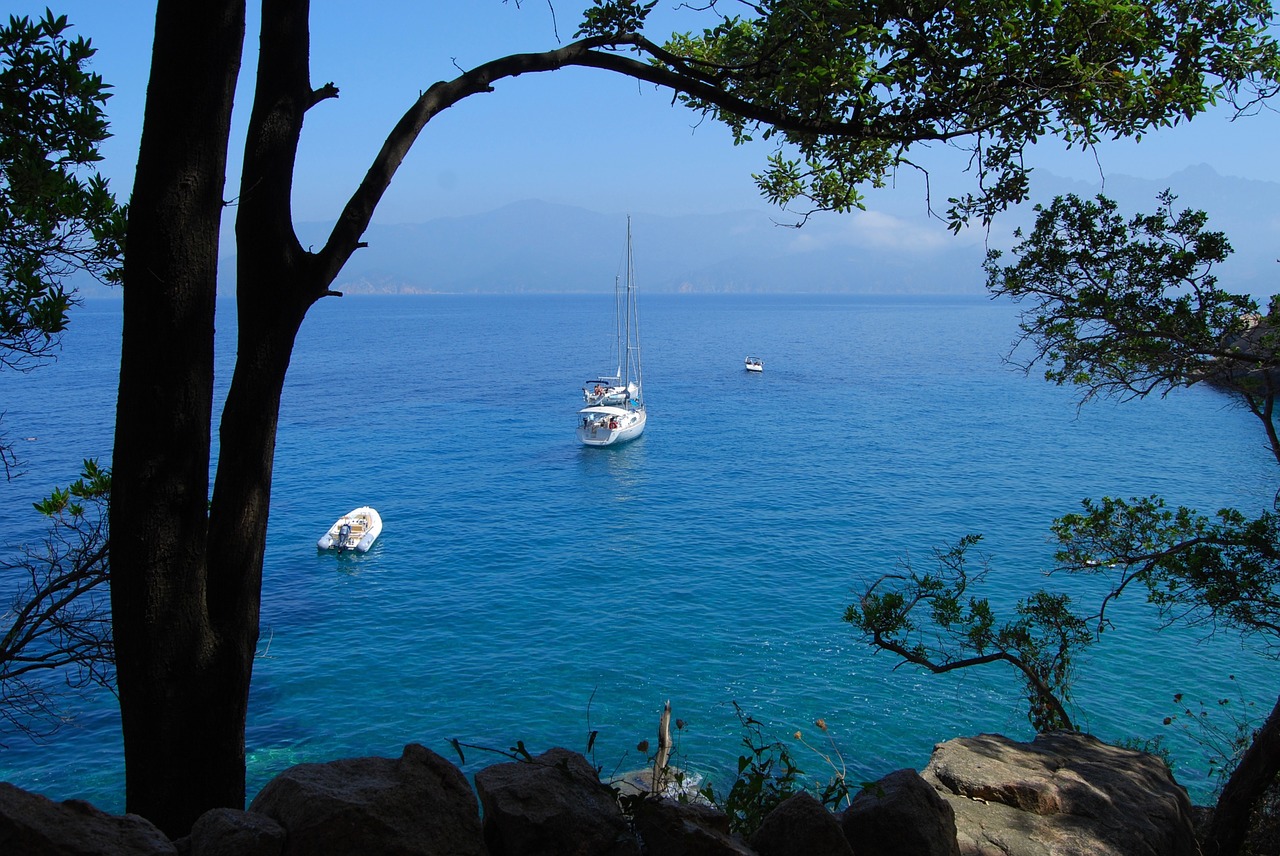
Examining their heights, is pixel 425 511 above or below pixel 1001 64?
below

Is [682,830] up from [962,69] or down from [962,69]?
down

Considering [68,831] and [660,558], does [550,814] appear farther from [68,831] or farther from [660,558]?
[660,558]


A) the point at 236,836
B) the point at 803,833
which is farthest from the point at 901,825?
the point at 236,836

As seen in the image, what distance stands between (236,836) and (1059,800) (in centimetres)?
488

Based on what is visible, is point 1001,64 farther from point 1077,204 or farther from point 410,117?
point 1077,204

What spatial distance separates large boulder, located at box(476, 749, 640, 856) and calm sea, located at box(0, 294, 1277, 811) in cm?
278

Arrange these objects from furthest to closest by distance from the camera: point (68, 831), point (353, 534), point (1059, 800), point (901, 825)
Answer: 1. point (353, 534)
2. point (1059, 800)
3. point (901, 825)
4. point (68, 831)

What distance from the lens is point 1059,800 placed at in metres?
5.52

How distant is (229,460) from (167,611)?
27.3 inches

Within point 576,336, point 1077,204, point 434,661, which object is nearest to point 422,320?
point 576,336

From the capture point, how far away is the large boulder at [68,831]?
104 inches

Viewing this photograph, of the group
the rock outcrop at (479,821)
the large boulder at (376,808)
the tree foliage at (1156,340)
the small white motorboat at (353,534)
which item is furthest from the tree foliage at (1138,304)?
the small white motorboat at (353,534)

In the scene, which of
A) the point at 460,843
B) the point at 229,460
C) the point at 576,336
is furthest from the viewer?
the point at 576,336

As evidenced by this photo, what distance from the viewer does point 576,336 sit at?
13238 cm
